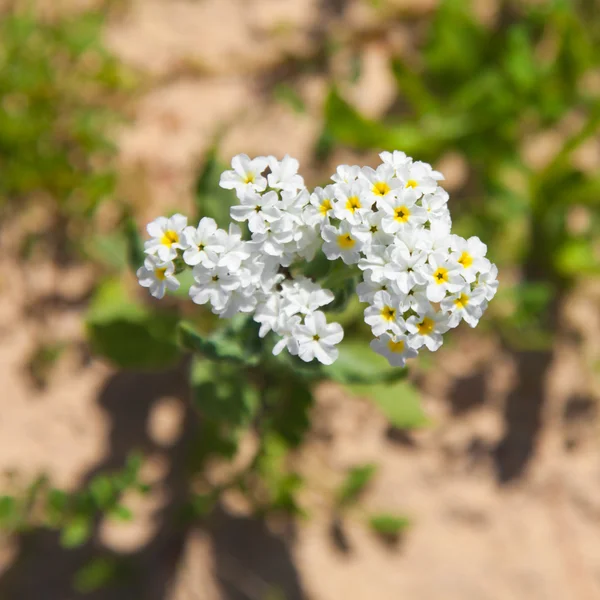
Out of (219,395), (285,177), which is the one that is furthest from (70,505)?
(285,177)

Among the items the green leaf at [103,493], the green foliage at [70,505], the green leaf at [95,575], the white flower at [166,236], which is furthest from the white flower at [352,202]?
the green leaf at [95,575]

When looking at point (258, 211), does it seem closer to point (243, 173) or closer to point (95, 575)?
point (243, 173)

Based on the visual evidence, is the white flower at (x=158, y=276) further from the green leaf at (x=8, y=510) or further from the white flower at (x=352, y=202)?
the green leaf at (x=8, y=510)

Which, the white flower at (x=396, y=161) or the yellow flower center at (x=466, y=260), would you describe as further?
the white flower at (x=396, y=161)

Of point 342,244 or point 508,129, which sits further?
point 508,129

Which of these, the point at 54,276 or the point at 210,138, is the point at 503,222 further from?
the point at 54,276

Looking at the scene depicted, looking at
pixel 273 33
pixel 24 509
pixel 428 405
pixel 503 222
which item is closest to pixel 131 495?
pixel 24 509
